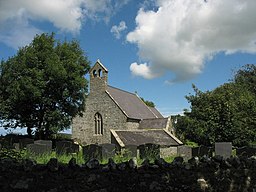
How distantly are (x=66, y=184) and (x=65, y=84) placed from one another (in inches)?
1046

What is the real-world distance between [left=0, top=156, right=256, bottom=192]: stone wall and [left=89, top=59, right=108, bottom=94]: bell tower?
3395 centimetres

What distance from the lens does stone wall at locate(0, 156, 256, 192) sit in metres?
6.56

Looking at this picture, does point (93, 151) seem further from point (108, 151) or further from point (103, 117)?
point (103, 117)

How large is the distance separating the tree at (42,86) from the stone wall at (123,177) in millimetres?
24102

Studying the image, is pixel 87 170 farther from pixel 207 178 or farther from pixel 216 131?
pixel 216 131

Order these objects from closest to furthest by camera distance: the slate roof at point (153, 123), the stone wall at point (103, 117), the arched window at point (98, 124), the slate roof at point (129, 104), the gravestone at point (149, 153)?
the gravestone at point (149, 153) → the stone wall at point (103, 117) → the slate roof at point (153, 123) → the slate roof at point (129, 104) → the arched window at point (98, 124)

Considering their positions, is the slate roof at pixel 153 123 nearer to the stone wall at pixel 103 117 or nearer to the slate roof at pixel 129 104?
the slate roof at pixel 129 104

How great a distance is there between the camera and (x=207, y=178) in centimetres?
718

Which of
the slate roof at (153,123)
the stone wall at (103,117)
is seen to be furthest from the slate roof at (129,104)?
the slate roof at (153,123)

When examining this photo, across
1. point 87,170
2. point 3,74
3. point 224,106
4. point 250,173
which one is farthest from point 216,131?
point 3,74

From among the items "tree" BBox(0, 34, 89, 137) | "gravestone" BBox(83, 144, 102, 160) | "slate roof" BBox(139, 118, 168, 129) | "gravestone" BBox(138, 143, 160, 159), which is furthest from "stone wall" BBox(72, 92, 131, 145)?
"gravestone" BBox(83, 144, 102, 160)

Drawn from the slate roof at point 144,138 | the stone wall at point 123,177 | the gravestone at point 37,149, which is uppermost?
the slate roof at point 144,138

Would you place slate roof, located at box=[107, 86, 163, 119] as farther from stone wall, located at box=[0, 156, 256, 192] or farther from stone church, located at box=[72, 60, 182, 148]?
stone wall, located at box=[0, 156, 256, 192]

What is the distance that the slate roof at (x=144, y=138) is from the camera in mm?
27431
